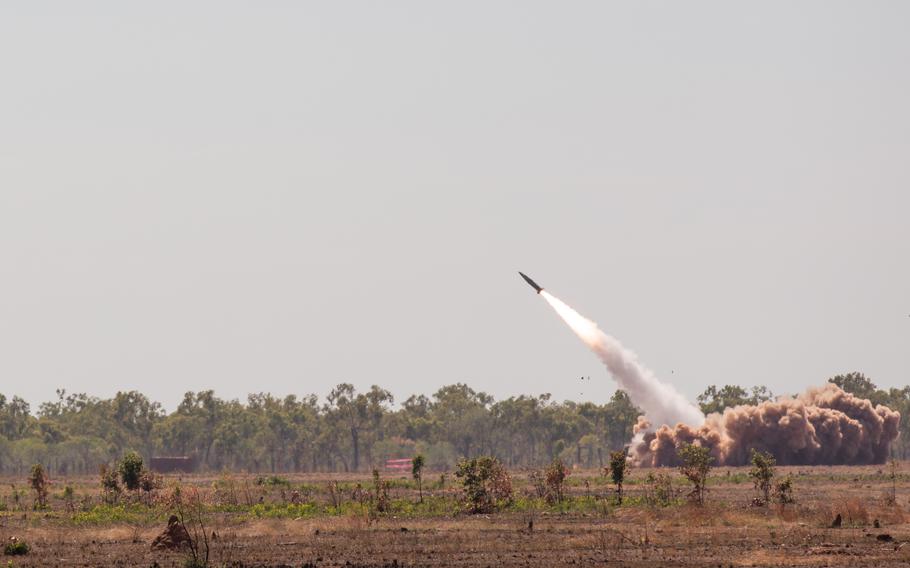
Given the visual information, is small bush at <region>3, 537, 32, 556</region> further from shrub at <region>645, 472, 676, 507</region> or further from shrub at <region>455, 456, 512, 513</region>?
shrub at <region>645, 472, 676, 507</region>

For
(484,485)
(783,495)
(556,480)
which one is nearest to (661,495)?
(556,480)

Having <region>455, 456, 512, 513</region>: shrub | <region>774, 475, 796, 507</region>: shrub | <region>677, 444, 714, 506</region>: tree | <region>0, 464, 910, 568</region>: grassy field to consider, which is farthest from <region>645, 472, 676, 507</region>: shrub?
<region>455, 456, 512, 513</region>: shrub

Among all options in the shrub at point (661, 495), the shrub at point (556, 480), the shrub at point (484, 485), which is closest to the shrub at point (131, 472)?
the shrub at point (484, 485)

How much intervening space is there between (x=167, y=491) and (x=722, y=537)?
3719 cm

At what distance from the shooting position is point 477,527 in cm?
6806

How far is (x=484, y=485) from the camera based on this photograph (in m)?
77.1

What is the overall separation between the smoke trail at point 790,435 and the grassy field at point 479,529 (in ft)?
109

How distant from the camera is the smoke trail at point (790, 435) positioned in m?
127

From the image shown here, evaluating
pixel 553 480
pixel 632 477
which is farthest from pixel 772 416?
pixel 553 480

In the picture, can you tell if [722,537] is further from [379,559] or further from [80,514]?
[80,514]

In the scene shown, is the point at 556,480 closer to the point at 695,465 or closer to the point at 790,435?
the point at 695,465

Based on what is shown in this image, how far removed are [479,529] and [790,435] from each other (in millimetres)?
66541

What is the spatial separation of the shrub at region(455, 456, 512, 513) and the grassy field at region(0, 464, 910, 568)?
0.94m

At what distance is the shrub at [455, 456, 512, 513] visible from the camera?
76.1 metres
